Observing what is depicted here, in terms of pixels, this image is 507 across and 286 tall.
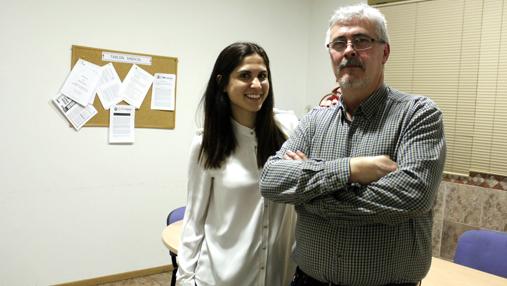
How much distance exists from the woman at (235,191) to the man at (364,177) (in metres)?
0.16

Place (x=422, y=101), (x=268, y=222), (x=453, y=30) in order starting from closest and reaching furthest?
1. (x=422, y=101)
2. (x=268, y=222)
3. (x=453, y=30)

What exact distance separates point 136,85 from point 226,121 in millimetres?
2262

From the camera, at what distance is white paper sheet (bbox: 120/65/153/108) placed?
3506 millimetres

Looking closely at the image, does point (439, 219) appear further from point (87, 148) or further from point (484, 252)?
point (87, 148)

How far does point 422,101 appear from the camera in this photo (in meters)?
1.20

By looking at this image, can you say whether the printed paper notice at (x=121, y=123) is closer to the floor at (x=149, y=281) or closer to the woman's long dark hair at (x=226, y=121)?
the floor at (x=149, y=281)

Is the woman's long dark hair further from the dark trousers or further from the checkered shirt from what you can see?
the dark trousers

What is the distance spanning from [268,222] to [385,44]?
0.71 m

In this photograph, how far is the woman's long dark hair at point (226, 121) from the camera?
4.86 feet

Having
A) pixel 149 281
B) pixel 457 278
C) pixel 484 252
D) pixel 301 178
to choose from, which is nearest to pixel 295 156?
pixel 301 178

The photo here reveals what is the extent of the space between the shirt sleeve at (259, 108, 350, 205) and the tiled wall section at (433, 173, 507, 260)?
2494mm

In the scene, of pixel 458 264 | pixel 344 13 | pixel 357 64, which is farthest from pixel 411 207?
pixel 458 264

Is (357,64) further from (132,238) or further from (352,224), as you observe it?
(132,238)

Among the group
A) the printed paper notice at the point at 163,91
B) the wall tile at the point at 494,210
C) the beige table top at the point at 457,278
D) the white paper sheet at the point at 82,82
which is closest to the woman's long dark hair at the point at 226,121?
the beige table top at the point at 457,278
